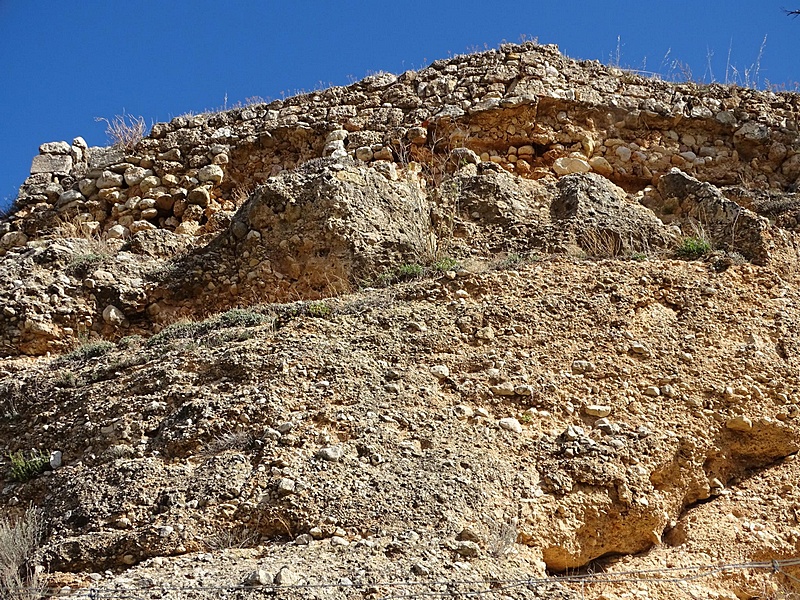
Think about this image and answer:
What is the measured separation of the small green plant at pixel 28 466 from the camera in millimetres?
5801

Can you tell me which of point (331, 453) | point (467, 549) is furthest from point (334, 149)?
point (467, 549)

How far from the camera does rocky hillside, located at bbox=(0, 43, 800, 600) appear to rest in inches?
200

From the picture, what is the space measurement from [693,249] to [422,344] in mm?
2594

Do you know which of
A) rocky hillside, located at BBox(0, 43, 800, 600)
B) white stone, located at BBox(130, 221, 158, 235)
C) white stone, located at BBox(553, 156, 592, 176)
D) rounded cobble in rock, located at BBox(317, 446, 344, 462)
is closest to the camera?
rocky hillside, located at BBox(0, 43, 800, 600)

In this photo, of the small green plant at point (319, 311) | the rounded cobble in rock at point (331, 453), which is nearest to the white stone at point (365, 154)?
the small green plant at point (319, 311)

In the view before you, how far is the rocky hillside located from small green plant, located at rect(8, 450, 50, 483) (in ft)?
0.06

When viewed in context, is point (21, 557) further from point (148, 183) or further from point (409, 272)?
point (148, 183)

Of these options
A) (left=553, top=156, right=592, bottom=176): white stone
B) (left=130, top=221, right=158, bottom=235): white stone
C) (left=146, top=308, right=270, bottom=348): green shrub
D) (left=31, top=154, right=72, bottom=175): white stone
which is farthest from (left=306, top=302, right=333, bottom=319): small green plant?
(left=31, top=154, right=72, bottom=175): white stone

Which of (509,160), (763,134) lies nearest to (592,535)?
(509,160)

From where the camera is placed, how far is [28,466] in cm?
584

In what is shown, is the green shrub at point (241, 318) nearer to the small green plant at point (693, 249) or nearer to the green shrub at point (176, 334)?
the green shrub at point (176, 334)

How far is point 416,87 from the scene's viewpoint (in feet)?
31.5

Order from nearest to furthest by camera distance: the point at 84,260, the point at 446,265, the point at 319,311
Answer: the point at 319,311 < the point at 446,265 < the point at 84,260

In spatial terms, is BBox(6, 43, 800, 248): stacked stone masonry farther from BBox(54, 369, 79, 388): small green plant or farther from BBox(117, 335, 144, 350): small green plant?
BBox(54, 369, 79, 388): small green plant
